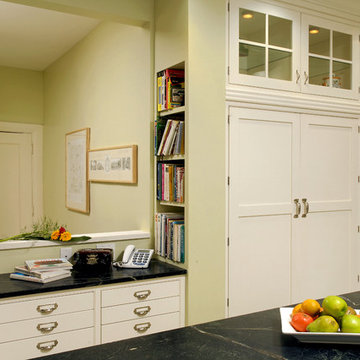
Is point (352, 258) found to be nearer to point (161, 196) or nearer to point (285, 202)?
point (285, 202)

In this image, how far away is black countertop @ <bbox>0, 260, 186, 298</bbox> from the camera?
2211 mm

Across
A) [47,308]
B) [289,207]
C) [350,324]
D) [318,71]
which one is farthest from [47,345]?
[318,71]

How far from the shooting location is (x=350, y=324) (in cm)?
133

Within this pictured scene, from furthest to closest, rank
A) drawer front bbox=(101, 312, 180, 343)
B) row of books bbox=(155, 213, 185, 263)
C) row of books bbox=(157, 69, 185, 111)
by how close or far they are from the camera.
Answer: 1. row of books bbox=(157, 69, 185, 111)
2. row of books bbox=(155, 213, 185, 263)
3. drawer front bbox=(101, 312, 180, 343)

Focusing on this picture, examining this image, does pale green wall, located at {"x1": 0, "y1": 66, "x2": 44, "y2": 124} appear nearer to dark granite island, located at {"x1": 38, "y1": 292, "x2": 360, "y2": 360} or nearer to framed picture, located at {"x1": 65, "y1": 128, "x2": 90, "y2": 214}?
framed picture, located at {"x1": 65, "y1": 128, "x2": 90, "y2": 214}

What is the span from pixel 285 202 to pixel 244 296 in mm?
732

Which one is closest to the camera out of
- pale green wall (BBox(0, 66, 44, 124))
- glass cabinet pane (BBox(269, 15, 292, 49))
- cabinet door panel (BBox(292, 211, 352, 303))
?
glass cabinet pane (BBox(269, 15, 292, 49))

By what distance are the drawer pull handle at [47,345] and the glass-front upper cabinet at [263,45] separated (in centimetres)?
192

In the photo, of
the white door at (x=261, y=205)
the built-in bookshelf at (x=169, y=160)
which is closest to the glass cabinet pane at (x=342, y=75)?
the white door at (x=261, y=205)

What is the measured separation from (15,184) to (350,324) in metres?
5.03

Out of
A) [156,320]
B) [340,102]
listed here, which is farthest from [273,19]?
[156,320]

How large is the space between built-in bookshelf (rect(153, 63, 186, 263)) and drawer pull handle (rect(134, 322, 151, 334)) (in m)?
0.43

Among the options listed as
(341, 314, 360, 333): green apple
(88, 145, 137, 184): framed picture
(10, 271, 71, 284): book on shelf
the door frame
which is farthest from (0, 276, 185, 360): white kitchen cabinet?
the door frame

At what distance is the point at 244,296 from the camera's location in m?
2.89
